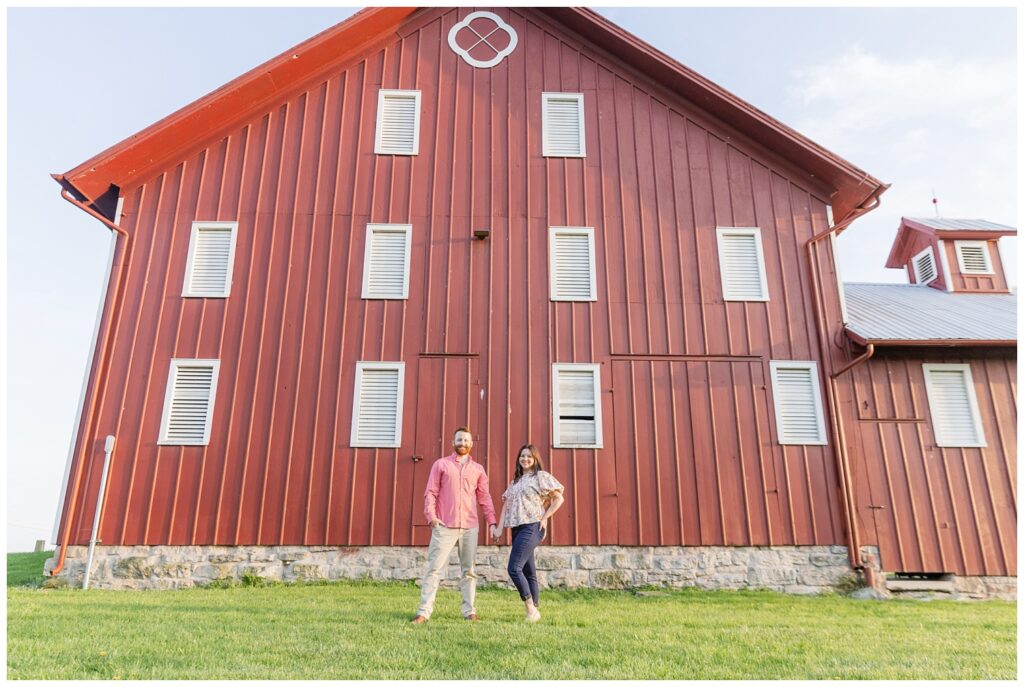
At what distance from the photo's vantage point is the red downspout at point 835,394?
1133cm

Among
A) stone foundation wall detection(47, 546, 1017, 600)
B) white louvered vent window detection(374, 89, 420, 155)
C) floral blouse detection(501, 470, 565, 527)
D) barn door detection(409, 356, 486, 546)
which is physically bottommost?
stone foundation wall detection(47, 546, 1017, 600)

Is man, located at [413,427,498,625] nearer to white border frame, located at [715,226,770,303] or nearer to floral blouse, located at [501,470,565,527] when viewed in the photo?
floral blouse, located at [501,470,565,527]

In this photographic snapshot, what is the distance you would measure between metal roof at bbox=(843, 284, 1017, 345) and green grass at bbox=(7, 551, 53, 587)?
14254 millimetres

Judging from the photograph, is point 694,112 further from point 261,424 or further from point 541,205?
point 261,424

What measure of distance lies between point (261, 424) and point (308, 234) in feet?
11.9

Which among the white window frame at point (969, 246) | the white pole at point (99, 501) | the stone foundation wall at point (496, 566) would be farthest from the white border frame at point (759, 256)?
the white pole at point (99, 501)

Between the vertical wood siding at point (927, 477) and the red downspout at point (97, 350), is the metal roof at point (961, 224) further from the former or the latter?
the red downspout at point (97, 350)

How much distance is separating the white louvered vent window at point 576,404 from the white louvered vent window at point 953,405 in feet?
19.7

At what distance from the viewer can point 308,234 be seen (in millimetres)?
12773

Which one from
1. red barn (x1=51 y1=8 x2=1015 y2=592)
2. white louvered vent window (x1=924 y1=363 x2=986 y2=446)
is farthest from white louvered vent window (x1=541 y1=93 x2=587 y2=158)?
white louvered vent window (x1=924 y1=363 x2=986 y2=446)

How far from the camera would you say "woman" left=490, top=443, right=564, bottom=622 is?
7094 mm

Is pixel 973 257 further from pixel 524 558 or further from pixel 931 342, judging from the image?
pixel 524 558

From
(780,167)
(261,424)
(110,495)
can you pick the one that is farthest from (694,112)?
(110,495)

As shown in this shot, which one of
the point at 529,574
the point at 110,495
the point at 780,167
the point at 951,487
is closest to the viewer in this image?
the point at 529,574
